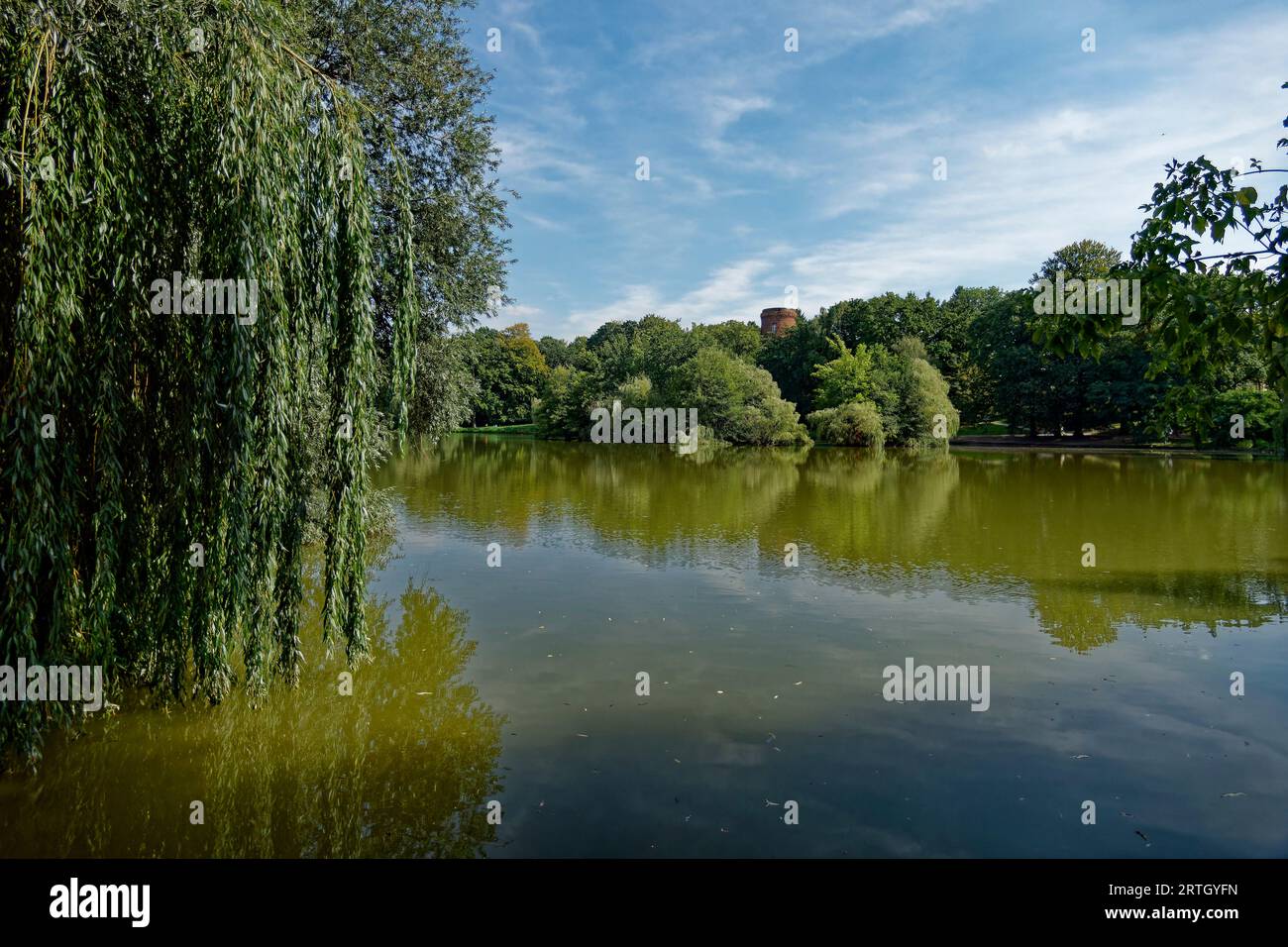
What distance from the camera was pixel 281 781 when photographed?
20.0ft

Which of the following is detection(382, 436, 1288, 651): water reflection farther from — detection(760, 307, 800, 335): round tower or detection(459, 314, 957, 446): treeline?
detection(760, 307, 800, 335): round tower

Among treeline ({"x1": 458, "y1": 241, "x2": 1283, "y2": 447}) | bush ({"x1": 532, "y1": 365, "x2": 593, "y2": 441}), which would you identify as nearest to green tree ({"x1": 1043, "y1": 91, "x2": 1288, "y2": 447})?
treeline ({"x1": 458, "y1": 241, "x2": 1283, "y2": 447})

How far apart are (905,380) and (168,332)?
54582mm

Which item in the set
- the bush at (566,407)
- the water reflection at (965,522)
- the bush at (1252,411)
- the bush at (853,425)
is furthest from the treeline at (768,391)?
the water reflection at (965,522)

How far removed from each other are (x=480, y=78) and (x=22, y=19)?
11.9 meters

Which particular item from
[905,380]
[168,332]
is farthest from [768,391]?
[168,332]

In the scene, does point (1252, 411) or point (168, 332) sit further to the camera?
point (1252, 411)

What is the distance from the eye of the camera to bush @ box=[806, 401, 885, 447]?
53.3 meters

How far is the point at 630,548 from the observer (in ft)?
53.0

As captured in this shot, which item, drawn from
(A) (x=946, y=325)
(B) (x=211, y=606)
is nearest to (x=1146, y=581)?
(B) (x=211, y=606)

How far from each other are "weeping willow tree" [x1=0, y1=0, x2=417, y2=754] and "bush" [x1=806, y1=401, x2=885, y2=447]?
4927 centimetres

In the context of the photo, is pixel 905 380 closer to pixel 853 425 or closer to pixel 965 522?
pixel 853 425
